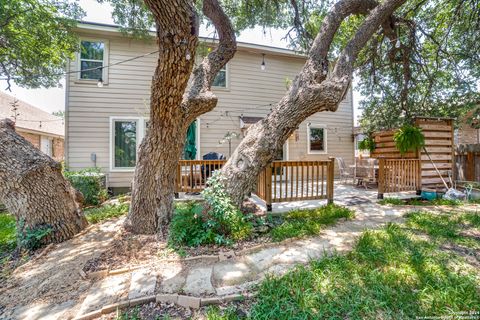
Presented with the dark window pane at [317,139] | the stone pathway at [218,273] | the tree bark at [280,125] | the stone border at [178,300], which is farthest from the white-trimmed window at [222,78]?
the stone border at [178,300]

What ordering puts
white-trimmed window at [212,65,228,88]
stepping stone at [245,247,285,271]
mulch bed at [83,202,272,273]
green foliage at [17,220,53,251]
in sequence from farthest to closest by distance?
white-trimmed window at [212,65,228,88] → green foliage at [17,220,53,251] → mulch bed at [83,202,272,273] → stepping stone at [245,247,285,271]

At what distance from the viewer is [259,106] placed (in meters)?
8.53

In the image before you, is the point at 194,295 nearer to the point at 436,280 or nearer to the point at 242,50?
the point at 436,280

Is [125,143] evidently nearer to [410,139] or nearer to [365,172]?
[365,172]

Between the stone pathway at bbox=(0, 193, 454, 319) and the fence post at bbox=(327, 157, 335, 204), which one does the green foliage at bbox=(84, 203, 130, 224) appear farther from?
the fence post at bbox=(327, 157, 335, 204)

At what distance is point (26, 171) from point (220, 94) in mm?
6165

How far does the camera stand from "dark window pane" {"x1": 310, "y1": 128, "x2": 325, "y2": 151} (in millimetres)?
9062

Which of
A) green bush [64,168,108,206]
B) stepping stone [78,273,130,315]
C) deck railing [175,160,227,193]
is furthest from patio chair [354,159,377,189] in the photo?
green bush [64,168,108,206]

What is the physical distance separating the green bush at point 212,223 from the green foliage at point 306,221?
0.51 m

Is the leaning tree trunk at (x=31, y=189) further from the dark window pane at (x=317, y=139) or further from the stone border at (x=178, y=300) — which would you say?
the dark window pane at (x=317, y=139)

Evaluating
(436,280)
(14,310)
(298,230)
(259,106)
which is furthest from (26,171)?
(259,106)

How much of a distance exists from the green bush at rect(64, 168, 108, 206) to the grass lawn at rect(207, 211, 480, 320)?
566 centimetres

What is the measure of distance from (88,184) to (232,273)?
17.7ft

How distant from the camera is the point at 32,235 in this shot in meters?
3.12
